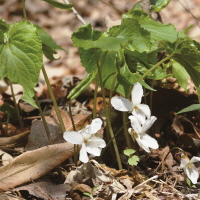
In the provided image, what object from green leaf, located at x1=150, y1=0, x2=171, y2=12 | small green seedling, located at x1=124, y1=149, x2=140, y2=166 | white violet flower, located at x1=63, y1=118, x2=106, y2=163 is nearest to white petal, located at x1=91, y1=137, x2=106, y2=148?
white violet flower, located at x1=63, y1=118, x2=106, y2=163

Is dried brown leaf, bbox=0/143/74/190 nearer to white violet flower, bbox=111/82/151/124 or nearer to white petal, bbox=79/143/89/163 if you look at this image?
white petal, bbox=79/143/89/163

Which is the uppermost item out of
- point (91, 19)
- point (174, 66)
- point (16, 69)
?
point (16, 69)

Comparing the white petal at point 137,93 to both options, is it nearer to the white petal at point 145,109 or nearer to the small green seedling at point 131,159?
the white petal at point 145,109

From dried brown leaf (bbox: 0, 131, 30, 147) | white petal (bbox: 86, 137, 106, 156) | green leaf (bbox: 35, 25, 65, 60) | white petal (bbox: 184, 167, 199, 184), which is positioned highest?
green leaf (bbox: 35, 25, 65, 60)

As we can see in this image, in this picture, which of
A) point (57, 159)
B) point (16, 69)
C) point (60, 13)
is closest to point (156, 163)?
point (57, 159)

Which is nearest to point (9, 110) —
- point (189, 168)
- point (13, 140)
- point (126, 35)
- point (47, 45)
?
point (13, 140)

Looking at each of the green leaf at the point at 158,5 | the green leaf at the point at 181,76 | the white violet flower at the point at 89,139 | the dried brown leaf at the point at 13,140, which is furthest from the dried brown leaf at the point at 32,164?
the green leaf at the point at 158,5

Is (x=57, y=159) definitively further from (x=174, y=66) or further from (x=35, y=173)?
(x=174, y=66)
